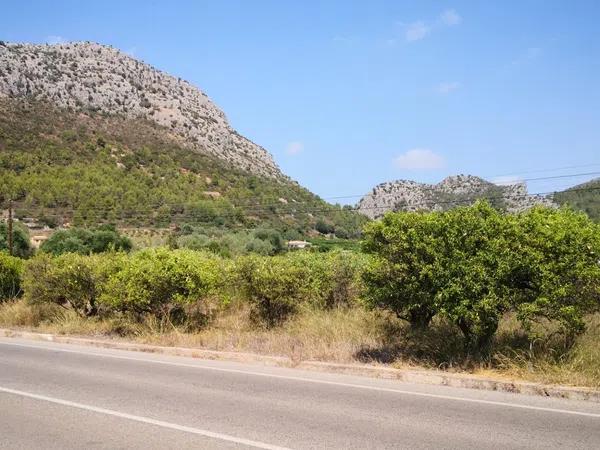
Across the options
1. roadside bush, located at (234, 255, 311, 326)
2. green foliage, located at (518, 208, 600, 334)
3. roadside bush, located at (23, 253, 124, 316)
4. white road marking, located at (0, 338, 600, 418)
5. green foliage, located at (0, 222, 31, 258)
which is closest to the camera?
white road marking, located at (0, 338, 600, 418)

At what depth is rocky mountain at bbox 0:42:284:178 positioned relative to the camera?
77.4 metres

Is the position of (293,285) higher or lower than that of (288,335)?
higher

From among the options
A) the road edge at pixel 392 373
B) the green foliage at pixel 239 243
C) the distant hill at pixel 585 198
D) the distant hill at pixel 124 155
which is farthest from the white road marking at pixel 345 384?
the distant hill at pixel 124 155

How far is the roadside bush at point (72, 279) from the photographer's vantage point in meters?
15.6

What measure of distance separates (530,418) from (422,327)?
4229 mm

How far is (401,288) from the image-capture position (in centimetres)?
970

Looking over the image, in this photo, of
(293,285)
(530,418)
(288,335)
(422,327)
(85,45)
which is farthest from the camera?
(85,45)

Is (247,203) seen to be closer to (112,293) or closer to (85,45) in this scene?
(85,45)

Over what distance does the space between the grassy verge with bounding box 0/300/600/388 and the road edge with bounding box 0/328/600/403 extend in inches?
12.8

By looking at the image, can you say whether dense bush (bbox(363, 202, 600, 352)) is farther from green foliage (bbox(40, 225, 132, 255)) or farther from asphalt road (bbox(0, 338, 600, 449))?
green foliage (bbox(40, 225, 132, 255))

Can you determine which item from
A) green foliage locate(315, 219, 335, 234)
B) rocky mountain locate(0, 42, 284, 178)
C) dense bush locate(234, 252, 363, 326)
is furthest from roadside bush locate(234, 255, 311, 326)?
rocky mountain locate(0, 42, 284, 178)

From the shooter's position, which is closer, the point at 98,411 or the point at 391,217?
the point at 98,411

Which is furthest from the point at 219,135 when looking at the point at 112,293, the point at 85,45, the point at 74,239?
the point at 112,293

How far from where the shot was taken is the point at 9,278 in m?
20.0
